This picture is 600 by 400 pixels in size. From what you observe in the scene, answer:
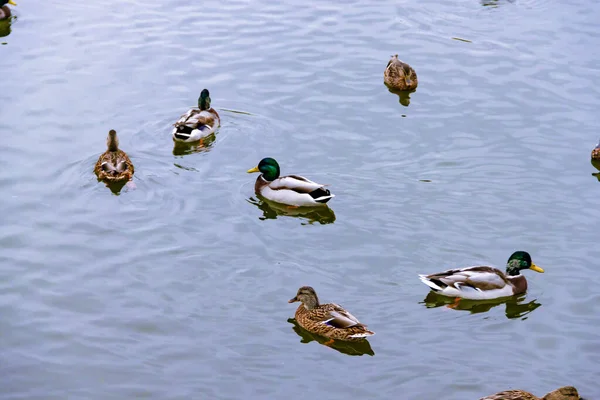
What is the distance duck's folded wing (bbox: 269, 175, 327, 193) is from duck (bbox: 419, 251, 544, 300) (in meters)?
3.00

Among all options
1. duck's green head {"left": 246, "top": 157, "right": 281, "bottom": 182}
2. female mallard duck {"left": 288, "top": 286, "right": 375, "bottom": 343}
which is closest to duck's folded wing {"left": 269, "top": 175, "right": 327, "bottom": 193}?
duck's green head {"left": 246, "top": 157, "right": 281, "bottom": 182}

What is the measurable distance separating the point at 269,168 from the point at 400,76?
14.5ft

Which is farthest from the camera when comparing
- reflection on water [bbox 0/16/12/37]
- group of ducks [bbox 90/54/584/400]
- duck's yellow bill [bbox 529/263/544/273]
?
reflection on water [bbox 0/16/12/37]

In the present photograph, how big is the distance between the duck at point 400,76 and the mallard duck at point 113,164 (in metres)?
5.75

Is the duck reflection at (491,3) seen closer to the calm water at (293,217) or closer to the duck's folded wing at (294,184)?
the calm water at (293,217)

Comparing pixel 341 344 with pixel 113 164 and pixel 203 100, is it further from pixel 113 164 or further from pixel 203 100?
pixel 203 100

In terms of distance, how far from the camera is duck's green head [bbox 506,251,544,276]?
12609mm

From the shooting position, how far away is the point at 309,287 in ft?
38.4

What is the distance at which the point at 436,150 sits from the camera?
16062mm

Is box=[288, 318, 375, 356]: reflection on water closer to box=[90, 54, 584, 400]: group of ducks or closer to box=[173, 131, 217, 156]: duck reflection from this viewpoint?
box=[90, 54, 584, 400]: group of ducks

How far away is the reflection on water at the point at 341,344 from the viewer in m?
11.4

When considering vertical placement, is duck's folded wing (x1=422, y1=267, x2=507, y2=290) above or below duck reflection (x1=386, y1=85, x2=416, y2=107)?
below

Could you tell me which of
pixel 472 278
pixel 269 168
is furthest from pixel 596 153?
pixel 269 168

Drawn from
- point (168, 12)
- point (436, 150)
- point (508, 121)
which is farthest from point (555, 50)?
point (168, 12)
